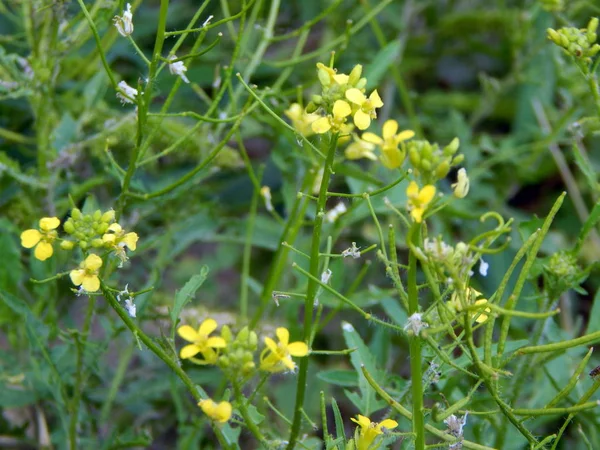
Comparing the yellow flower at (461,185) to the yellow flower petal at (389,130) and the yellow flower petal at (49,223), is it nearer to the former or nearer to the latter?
the yellow flower petal at (389,130)

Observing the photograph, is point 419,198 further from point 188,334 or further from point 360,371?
point 360,371

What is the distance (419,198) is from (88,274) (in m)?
0.42

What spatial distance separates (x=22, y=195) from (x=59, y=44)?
0.39m

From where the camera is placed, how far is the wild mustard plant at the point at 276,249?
3.06ft

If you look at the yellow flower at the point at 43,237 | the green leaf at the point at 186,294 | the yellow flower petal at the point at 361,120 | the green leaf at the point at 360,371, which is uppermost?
the yellow flower petal at the point at 361,120

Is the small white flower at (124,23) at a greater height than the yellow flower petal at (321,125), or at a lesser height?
greater

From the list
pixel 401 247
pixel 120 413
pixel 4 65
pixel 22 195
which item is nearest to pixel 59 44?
pixel 4 65

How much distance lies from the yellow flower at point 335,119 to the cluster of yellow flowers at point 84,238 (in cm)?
28

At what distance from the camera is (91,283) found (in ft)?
2.97

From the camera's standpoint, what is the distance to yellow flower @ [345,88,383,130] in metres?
0.90

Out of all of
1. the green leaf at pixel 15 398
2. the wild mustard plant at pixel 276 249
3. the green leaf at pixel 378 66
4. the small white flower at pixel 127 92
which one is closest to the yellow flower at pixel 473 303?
the wild mustard plant at pixel 276 249

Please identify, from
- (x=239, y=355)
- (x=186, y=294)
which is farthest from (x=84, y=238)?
(x=239, y=355)

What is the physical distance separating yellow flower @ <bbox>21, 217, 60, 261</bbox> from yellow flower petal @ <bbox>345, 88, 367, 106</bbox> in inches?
16.1

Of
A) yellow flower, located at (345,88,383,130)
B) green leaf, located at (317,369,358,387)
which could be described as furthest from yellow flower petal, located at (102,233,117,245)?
green leaf, located at (317,369,358,387)
